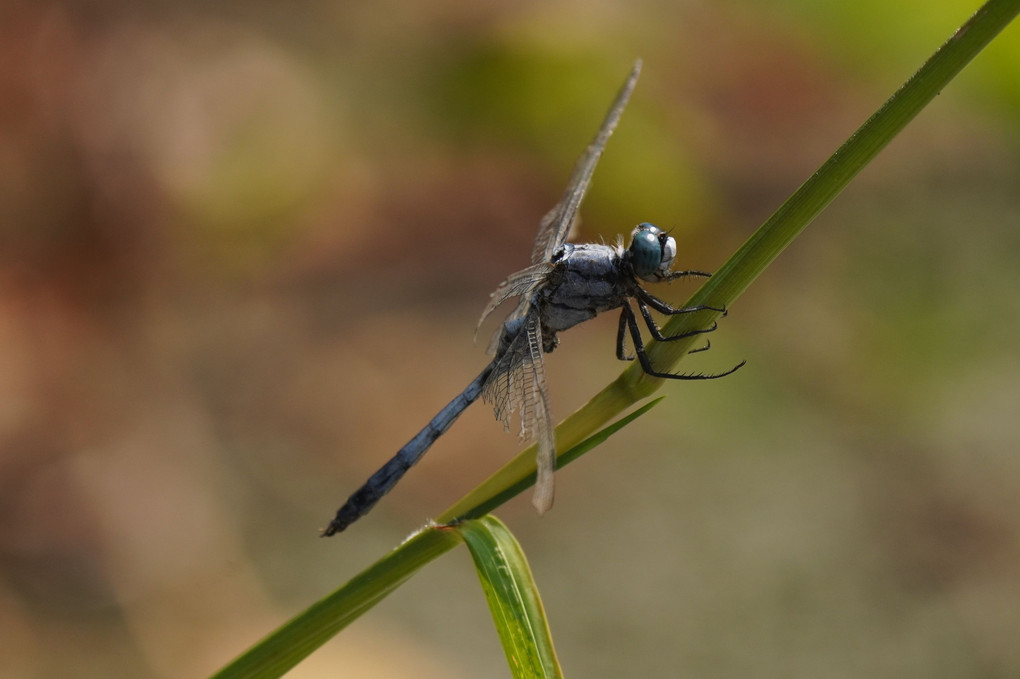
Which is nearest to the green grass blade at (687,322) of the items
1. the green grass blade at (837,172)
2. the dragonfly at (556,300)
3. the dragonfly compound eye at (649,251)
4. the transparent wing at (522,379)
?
the green grass blade at (837,172)

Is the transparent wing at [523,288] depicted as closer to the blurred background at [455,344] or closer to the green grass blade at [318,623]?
the green grass blade at [318,623]

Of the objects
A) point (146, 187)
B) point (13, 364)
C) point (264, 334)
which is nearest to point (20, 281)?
point (13, 364)

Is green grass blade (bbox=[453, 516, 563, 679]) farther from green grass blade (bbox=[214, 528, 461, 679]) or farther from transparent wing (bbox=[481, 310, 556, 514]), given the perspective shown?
transparent wing (bbox=[481, 310, 556, 514])

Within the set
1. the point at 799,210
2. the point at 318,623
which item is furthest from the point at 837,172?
the point at 318,623

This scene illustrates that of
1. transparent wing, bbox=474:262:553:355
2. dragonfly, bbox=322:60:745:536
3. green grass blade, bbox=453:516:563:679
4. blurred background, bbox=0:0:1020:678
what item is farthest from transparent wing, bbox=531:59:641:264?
blurred background, bbox=0:0:1020:678

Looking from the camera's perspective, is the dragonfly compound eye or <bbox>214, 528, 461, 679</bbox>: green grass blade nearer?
<bbox>214, 528, 461, 679</bbox>: green grass blade

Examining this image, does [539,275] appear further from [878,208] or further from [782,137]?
[782,137]

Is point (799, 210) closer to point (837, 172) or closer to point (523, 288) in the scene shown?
point (837, 172)
